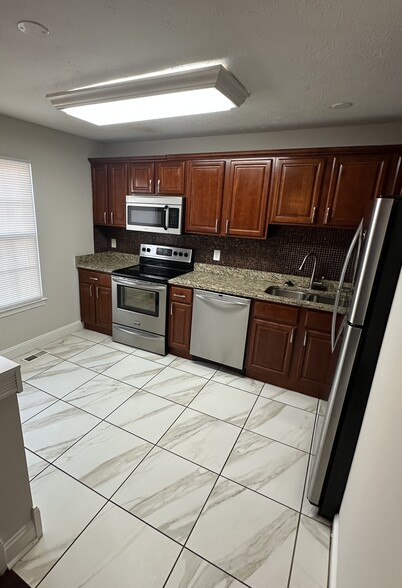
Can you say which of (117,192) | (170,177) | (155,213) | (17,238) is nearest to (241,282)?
(155,213)

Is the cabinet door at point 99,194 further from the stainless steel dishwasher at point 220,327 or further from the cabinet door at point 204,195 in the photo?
the stainless steel dishwasher at point 220,327

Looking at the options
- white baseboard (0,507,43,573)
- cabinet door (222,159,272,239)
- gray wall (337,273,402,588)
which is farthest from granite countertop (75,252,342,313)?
white baseboard (0,507,43,573)

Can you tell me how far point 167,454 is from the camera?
1944 mm

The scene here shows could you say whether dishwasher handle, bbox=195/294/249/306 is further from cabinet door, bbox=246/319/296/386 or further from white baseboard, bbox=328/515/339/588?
white baseboard, bbox=328/515/339/588

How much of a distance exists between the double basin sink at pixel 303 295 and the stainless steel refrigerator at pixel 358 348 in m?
1.23

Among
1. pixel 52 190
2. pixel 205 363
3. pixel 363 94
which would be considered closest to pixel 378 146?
pixel 363 94

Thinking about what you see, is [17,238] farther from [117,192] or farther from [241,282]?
[241,282]

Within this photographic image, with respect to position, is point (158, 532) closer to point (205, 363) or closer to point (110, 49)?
point (205, 363)

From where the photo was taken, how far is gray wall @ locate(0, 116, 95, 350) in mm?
2898

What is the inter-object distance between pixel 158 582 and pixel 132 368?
1.86 metres

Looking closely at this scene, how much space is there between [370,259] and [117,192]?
3063mm

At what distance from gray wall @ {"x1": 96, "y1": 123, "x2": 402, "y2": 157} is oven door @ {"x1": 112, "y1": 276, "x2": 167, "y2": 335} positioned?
1631 millimetres

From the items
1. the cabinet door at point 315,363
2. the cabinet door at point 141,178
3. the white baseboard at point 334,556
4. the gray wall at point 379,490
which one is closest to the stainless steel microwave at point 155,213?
the cabinet door at point 141,178

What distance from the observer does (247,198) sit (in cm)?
280
